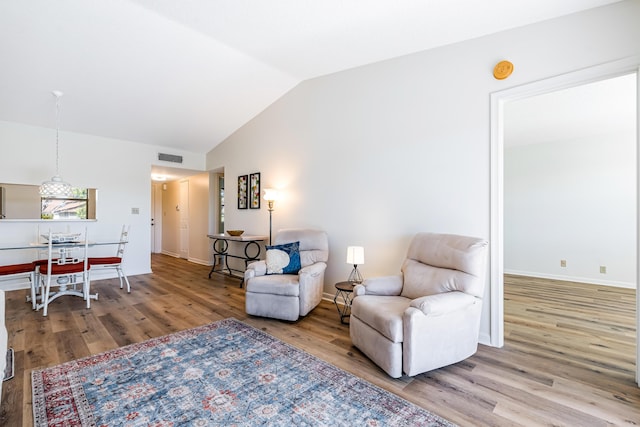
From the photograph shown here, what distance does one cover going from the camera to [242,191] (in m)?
5.45

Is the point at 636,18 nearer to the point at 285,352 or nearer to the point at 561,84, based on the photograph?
the point at 561,84

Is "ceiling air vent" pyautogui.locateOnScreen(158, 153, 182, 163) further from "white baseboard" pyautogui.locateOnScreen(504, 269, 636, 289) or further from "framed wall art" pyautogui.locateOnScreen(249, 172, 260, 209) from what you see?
"white baseboard" pyautogui.locateOnScreen(504, 269, 636, 289)

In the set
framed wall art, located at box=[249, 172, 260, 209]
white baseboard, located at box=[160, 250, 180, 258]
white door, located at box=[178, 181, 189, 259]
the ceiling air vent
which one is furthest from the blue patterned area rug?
white baseboard, located at box=[160, 250, 180, 258]

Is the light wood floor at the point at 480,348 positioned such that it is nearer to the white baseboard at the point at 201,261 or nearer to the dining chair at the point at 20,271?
the dining chair at the point at 20,271

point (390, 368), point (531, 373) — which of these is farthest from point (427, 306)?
point (531, 373)

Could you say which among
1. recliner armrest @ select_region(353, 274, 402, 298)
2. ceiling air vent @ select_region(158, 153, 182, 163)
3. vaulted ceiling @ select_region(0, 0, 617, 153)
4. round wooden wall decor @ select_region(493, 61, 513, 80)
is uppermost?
vaulted ceiling @ select_region(0, 0, 617, 153)

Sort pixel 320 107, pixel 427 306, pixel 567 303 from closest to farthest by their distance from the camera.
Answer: pixel 427 306, pixel 567 303, pixel 320 107

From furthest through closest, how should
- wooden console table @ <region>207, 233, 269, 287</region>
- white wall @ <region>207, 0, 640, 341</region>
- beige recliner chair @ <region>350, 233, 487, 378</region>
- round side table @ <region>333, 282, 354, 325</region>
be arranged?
wooden console table @ <region>207, 233, 269, 287</region>, round side table @ <region>333, 282, 354, 325</region>, white wall @ <region>207, 0, 640, 341</region>, beige recliner chair @ <region>350, 233, 487, 378</region>

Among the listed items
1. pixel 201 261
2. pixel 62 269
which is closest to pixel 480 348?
pixel 62 269

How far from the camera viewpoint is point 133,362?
2.27m

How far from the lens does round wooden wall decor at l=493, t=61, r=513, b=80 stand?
2.54m

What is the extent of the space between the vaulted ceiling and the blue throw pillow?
92.0 inches

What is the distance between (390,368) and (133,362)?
1.94 m

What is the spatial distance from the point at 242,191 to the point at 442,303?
4.20 m
